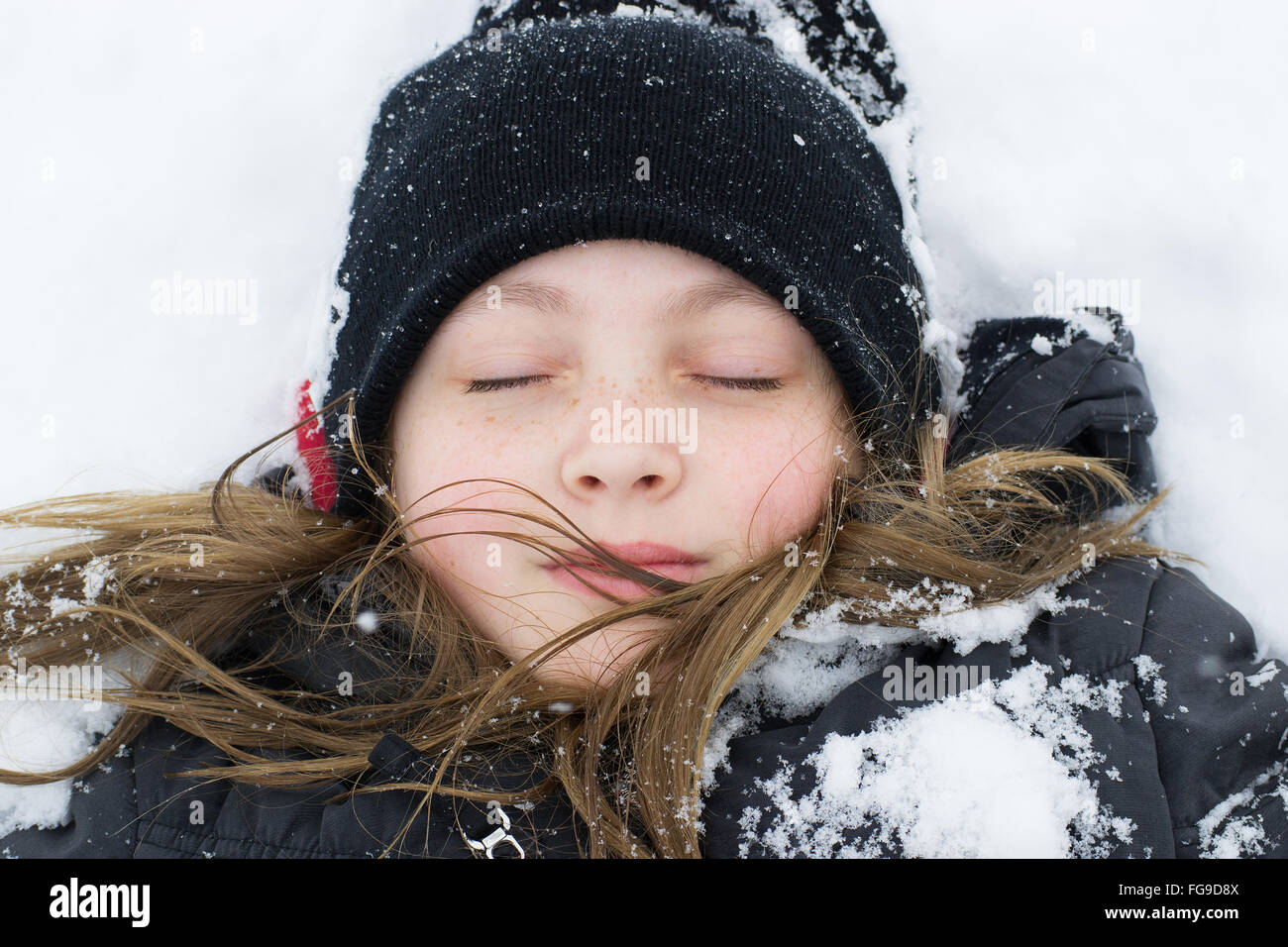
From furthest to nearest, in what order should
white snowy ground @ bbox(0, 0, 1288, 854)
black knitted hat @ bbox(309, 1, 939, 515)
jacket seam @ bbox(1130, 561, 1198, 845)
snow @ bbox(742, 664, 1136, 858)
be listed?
white snowy ground @ bbox(0, 0, 1288, 854)
black knitted hat @ bbox(309, 1, 939, 515)
jacket seam @ bbox(1130, 561, 1198, 845)
snow @ bbox(742, 664, 1136, 858)

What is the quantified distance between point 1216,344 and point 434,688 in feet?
6.30

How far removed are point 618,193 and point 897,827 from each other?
1193 millimetres

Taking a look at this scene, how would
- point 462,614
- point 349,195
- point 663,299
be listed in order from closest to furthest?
point 663,299 → point 462,614 → point 349,195

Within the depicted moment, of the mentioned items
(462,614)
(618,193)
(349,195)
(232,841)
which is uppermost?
(349,195)

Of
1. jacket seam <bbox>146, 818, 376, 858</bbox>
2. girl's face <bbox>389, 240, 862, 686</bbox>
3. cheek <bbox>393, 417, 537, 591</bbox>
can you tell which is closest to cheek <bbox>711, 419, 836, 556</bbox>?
girl's face <bbox>389, 240, 862, 686</bbox>

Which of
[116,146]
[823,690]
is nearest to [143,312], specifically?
[116,146]

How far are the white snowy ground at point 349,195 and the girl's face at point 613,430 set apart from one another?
2.12ft

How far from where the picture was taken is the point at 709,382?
1644 millimetres

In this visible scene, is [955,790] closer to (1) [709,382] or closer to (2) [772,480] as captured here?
(2) [772,480]

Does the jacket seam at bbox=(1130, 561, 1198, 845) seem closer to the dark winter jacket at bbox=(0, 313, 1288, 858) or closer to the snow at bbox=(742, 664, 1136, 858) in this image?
the dark winter jacket at bbox=(0, 313, 1288, 858)

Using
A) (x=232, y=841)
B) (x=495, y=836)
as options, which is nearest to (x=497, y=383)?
(x=495, y=836)

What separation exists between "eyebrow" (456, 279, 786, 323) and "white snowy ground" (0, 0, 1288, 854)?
59 centimetres

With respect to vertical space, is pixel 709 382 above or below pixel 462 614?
above

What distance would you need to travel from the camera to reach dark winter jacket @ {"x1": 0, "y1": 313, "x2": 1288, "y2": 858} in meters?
1.56
